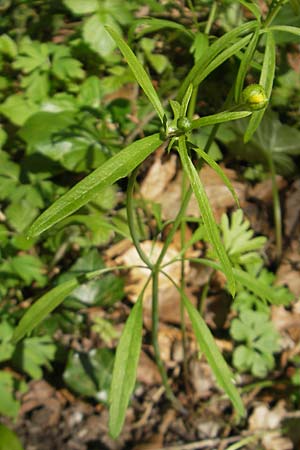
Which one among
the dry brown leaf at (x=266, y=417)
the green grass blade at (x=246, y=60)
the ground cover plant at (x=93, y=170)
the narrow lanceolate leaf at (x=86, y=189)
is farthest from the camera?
the dry brown leaf at (x=266, y=417)

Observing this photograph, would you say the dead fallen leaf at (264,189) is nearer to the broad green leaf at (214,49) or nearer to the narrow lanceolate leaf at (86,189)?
the broad green leaf at (214,49)

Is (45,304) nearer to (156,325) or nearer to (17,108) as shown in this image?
(156,325)

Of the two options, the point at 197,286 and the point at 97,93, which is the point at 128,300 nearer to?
the point at 197,286

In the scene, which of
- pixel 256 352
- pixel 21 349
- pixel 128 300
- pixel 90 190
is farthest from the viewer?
pixel 128 300

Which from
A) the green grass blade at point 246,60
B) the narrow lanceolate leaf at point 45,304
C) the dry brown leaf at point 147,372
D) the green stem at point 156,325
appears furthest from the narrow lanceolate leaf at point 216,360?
the dry brown leaf at point 147,372

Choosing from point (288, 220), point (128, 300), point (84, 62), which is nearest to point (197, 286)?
point (128, 300)
